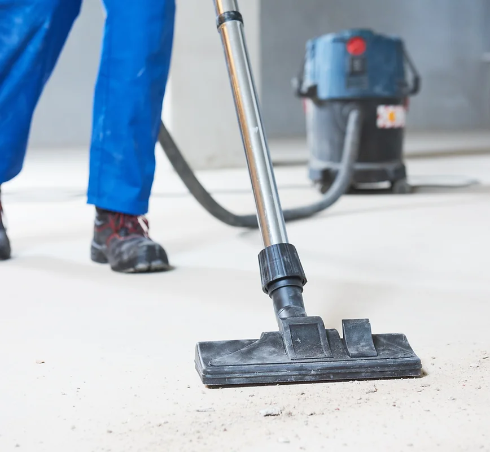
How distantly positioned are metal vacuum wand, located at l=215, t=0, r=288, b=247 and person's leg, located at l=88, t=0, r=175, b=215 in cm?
35

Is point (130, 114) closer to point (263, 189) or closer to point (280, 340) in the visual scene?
point (263, 189)

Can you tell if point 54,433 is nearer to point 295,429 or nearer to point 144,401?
point 144,401

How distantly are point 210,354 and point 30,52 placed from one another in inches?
32.5

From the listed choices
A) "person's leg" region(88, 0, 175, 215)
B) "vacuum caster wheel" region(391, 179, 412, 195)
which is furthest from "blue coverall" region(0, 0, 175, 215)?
"vacuum caster wheel" region(391, 179, 412, 195)

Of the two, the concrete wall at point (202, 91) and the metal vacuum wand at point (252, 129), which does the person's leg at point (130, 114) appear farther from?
the concrete wall at point (202, 91)

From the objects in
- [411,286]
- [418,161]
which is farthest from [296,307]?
[418,161]

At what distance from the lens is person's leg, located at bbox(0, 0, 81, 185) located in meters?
1.33

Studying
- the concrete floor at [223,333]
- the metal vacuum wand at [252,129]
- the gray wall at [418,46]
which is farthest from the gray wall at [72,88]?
the metal vacuum wand at [252,129]

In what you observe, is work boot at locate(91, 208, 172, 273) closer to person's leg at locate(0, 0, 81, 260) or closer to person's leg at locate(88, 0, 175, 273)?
person's leg at locate(88, 0, 175, 273)

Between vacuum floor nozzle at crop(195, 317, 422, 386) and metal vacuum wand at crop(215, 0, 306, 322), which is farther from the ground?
metal vacuum wand at crop(215, 0, 306, 322)

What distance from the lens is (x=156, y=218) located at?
2.05 metres

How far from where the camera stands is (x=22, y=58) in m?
1.37

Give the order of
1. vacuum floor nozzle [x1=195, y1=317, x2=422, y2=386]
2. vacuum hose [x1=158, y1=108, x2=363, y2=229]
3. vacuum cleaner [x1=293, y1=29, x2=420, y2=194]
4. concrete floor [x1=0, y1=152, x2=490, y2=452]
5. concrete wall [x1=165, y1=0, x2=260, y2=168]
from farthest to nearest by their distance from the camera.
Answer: concrete wall [x1=165, y1=0, x2=260, y2=168]
vacuum cleaner [x1=293, y1=29, x2=420, y2=194]
vacuum hose [x1=158, y1=108, x2=363, y2=229]
vacuum floor nozzle [x1=195, y1=317, x2=422, y2=386]
concrete floor [x1=0, y1=152, x2=490, y2=452]

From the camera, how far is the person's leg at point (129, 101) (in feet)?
4.25
